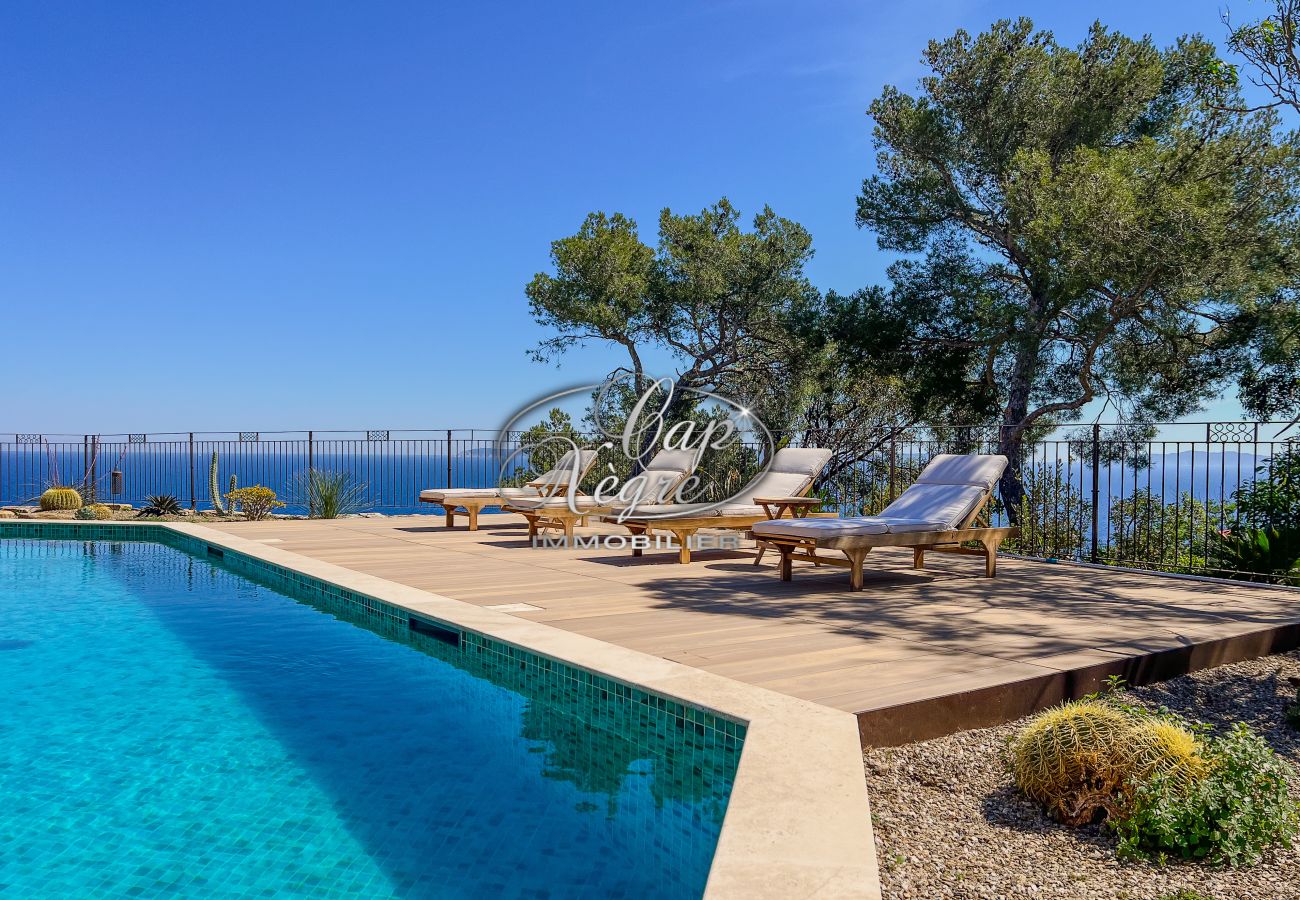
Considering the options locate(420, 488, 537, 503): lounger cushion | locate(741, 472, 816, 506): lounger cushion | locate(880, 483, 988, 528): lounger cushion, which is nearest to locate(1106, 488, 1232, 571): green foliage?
locate(880, 483, 988, 528): lounger cushion

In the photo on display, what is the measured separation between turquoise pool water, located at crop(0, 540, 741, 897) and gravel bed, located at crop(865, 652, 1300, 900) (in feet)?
1.79

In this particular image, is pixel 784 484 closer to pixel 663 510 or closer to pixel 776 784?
pixel 663 510

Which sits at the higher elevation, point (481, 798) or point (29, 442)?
point (29, 442)

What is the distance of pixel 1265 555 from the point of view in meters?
6.89

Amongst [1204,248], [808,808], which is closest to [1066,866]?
[808,808]

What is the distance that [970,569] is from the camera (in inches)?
291

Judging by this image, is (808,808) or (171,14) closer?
(808,808)

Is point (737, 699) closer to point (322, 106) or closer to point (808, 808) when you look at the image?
point (808, 808)

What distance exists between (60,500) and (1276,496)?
16.8m

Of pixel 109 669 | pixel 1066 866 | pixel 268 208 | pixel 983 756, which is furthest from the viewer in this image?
pixel 268 208

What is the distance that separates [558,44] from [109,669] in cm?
1170

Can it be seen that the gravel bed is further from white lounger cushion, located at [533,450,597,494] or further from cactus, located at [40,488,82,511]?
cactus, located at [40,488,82,511]

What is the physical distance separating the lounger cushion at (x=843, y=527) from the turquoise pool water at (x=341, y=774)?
2627 mm

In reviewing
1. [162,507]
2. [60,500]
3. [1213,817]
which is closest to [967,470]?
[1213,817]
